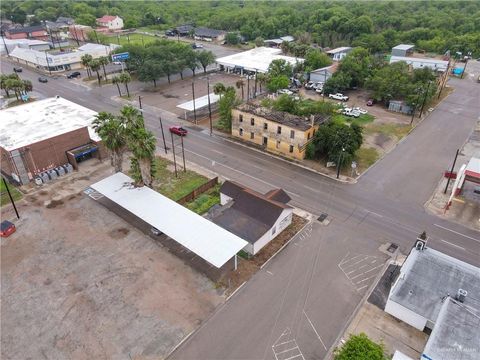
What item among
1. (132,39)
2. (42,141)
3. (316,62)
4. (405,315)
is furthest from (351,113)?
(132,39)

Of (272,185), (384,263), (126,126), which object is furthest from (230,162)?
(384,263)

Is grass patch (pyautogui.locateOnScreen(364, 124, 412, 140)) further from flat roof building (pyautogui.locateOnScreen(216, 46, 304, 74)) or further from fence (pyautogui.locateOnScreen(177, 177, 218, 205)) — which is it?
flat roof building (pyautogui.locateOnScreen(216, 46, 304, 74))

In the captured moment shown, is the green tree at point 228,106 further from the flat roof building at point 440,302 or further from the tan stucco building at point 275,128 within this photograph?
the flat roof building at point 440,302

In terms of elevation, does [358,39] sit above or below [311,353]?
above

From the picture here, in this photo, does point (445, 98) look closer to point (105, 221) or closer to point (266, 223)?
point (266, 223)

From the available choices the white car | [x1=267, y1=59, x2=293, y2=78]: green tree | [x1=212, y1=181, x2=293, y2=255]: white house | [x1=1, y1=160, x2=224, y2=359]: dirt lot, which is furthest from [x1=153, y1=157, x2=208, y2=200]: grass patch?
[x1=267, y1=59, x2=293, y2=78]: green tree

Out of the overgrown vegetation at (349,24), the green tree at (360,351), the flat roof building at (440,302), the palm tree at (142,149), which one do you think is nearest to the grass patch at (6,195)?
the palm tree at (142,149)

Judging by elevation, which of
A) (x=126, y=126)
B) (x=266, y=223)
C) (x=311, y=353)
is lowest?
(x=311, y=353)
